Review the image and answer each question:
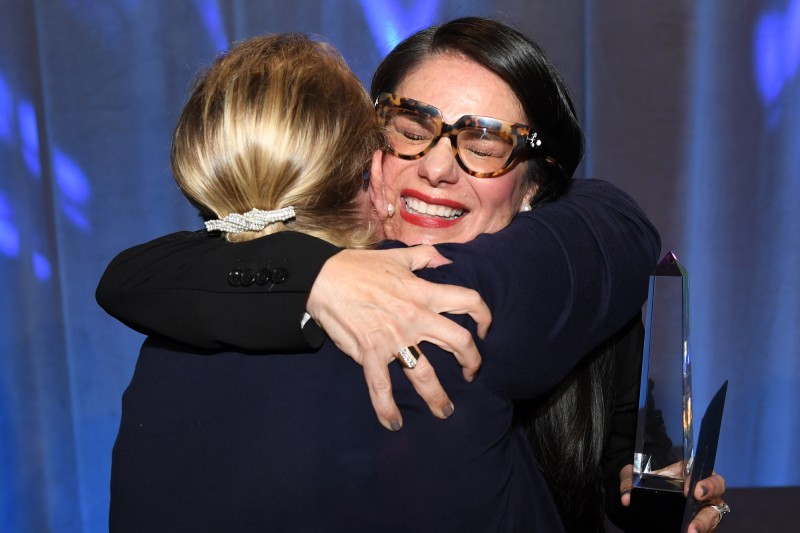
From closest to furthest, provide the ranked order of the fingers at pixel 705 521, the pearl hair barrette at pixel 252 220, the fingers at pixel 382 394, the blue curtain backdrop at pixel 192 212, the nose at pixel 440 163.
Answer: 1. the fingers at pixel 382 394
2. the pearl hair barrette at pixel 252 220
3. the fingers at pixel 705 521
4. the nose at pixel 440 163
5. the blue curtain backdrop at pixel 192 212

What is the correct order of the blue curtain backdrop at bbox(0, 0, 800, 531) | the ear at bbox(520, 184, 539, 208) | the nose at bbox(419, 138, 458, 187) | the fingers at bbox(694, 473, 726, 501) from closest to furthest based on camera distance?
the fingers at bbox(694, 473, 726, 501) < the nose at bbox(419, 138, 458, 187) < the ear at bbox(520, 184, 539, 208) < the blue curtain backdrop at bbox(0, 0, 800, 531)

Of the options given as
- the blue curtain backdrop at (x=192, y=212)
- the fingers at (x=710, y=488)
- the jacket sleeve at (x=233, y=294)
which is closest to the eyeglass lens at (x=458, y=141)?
the jacket sleeve at (x=233, y=294)

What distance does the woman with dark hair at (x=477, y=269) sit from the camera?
2.60 ft

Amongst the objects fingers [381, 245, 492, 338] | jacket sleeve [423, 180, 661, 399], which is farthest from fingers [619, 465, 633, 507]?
fingers [381, 245, 492, 338]

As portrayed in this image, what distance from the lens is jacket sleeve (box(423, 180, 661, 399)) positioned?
0.88 m

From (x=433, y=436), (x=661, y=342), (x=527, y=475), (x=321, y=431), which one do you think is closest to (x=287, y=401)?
(x=321, y=431)

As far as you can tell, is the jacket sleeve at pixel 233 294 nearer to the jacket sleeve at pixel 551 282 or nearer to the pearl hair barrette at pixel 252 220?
the pearl hair barrette at pixel 252 220

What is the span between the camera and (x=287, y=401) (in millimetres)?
788

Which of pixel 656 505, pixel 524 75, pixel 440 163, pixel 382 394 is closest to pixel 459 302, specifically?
pixel 382 394

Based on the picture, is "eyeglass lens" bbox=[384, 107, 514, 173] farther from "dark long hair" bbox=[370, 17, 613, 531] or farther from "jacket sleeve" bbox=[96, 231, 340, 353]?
"jacket sleeve" bbox=[96, 231, 340, 353]

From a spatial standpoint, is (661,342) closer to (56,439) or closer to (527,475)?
(527,475)

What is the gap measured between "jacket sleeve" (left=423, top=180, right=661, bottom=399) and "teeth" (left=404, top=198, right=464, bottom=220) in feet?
0.76

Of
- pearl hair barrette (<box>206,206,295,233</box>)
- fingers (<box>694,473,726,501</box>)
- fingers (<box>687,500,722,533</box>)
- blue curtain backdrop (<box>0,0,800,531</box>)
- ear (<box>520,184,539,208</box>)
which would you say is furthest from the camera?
blue curtain backdrop (<box>0,0,800,531</box>)

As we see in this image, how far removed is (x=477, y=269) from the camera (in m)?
0.90
